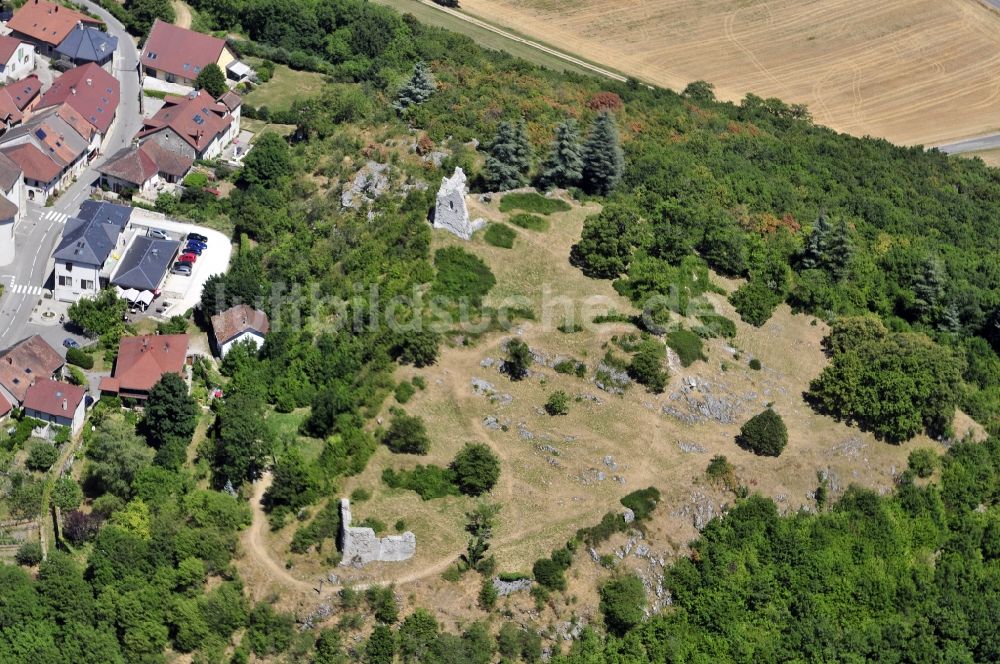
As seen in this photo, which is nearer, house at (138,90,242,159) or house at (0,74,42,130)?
house at (0,74,42,130)

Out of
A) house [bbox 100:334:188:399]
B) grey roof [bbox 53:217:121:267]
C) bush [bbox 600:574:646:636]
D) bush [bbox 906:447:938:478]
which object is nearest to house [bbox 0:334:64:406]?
house [bbox 100:334:188:399]

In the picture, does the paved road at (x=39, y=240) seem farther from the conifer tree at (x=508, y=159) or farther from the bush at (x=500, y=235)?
the conifer tree at (x=508, y=159)

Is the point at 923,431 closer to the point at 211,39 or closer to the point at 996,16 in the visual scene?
the point at 211,39

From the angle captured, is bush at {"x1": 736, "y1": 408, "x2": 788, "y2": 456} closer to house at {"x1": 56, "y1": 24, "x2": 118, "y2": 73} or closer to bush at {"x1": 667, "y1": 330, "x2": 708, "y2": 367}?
bush at {"x1": 667, "y1": 330, "x2": 708, "y2": 367}


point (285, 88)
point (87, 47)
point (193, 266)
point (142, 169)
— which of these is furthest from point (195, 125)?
point (193, 266)

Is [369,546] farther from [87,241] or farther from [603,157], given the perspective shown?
[603,157]

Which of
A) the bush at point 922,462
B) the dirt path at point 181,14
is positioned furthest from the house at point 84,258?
the bush at point 922,462
